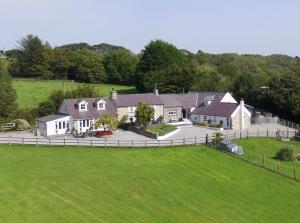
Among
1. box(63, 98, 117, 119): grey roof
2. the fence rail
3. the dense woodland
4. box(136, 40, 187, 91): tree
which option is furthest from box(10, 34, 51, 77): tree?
the fence rail

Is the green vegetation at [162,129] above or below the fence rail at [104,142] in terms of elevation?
above

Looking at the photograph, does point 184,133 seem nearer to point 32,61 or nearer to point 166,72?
point 166,72

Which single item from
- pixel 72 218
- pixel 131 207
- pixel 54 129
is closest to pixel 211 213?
pixel 131 207

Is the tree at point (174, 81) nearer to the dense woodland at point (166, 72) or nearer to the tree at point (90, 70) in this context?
the dense woodland at point (166, 72)

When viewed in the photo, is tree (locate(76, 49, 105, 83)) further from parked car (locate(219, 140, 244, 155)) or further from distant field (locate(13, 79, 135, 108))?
parked car (locate(219, 140, 244, 155))

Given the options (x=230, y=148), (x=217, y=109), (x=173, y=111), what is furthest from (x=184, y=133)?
(x=173, y=111)

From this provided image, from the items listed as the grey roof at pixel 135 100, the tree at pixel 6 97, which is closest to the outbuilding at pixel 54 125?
the tree at pixel 6 97
